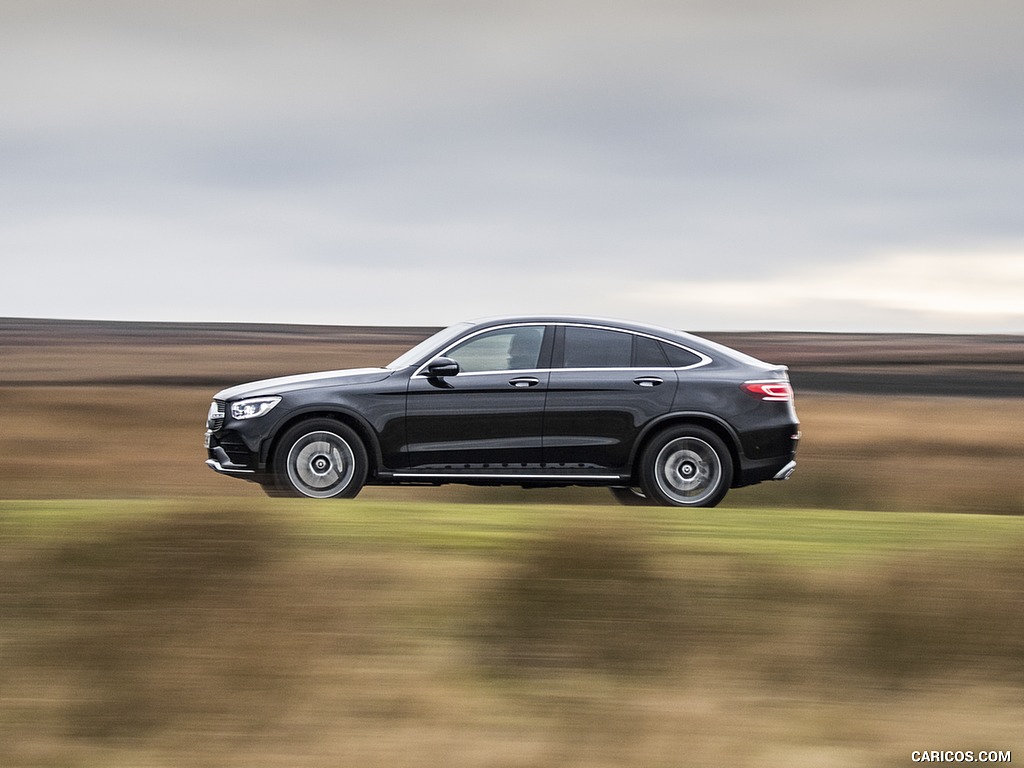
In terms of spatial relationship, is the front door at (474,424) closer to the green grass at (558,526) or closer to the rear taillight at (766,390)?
the green grass at (558,526)

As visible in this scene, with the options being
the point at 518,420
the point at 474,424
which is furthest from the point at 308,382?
the point at 518,420

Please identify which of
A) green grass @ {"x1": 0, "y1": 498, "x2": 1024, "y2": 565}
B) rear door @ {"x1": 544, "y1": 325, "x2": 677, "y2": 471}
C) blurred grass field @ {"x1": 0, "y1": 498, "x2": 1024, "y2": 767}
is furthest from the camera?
rear door @ {"x1": 544, "y1": 325, "x2": 677, "y2": 471}

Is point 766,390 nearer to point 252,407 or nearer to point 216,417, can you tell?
point 252,407

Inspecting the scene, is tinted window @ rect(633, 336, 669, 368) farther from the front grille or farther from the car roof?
the front grille

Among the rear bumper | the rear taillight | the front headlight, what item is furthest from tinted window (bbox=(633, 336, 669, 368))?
the front headlight

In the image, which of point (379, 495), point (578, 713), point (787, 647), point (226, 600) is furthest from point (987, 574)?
point (379, 495)

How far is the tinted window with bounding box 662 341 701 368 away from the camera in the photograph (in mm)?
11716

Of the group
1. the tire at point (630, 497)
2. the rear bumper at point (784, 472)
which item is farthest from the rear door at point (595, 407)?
the tire at point (630, 497)

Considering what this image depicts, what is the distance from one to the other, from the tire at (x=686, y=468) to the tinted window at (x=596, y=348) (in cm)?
73

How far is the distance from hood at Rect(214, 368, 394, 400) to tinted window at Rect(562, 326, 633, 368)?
1509mm

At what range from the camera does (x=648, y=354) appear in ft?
38.4

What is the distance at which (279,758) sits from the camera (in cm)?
626
